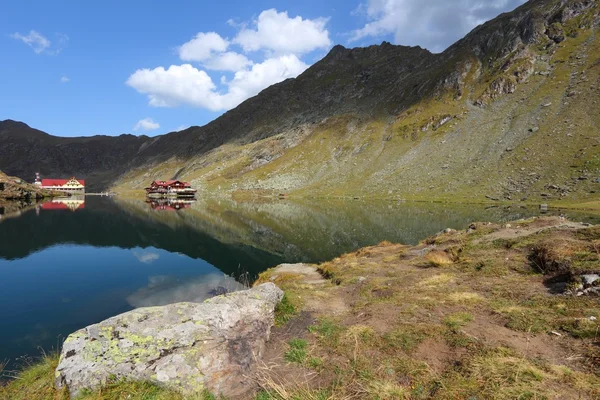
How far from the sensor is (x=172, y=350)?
33.0 feet

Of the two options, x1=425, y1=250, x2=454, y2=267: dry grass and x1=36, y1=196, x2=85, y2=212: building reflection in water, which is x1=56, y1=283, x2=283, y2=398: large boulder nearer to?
x1=425, y1=250, x2=454, y2=267: dry grass

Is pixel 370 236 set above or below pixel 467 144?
below

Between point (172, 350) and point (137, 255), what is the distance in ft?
134

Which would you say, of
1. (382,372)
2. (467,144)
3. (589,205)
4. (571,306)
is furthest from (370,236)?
(467,144)

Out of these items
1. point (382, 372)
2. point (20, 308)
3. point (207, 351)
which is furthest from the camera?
point (20, 308)

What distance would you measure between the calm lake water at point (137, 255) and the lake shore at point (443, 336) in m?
12.2

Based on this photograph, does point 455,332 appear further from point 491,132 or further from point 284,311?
point 491,132

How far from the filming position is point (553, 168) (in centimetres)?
9994

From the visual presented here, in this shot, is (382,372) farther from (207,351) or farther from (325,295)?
(325,295)

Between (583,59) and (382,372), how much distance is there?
19113cm

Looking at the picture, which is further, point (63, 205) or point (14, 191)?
point (14, 191)

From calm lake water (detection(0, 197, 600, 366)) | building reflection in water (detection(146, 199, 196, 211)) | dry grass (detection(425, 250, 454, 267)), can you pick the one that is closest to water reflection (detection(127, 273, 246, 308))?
calm lake water (detection(0, 197, 600, 366))

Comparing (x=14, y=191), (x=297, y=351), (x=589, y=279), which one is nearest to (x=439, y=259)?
(x=589, y=279)

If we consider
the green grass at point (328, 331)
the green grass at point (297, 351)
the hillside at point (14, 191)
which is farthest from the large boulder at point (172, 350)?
the hillside at point (14, 191)
